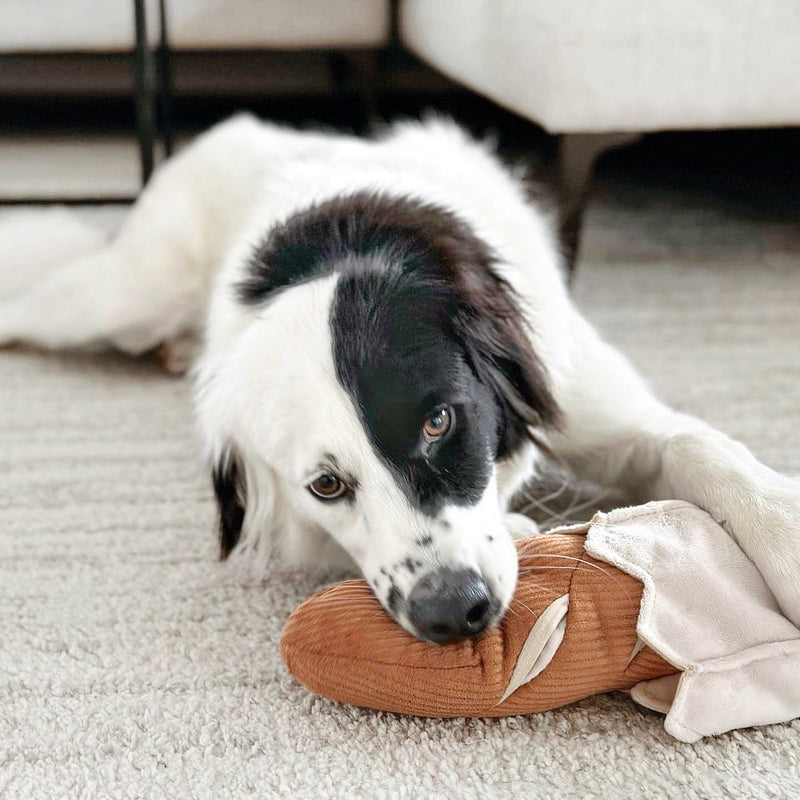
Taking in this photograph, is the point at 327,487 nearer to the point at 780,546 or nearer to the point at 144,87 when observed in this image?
the point at 780,546

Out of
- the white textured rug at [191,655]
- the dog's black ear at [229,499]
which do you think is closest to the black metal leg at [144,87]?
the white textured rug at [191,655]

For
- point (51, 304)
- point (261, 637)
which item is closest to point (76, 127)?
point (51, 304)

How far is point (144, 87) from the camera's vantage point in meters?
2.54

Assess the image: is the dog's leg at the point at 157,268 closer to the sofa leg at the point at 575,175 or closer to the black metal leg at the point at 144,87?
the black metal leg at the point at 144,87

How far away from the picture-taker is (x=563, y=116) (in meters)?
2.03

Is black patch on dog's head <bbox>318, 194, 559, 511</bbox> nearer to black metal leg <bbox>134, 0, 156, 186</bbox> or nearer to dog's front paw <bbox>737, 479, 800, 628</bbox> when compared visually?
dog's front paw <bbox>737, 479, 800, 628</bbox>

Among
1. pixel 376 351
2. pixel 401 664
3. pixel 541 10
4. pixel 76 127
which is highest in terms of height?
pixel 541 10

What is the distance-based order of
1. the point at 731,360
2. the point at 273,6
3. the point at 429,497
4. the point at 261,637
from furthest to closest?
the point at 273,6, the point at 731,360, the point at 261,637, the point at 429,497

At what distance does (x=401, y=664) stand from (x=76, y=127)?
364 cm

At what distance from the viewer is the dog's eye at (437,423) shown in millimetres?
1100

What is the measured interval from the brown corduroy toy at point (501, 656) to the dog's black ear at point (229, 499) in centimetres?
35

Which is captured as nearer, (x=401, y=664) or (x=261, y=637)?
(x=401, y=664)

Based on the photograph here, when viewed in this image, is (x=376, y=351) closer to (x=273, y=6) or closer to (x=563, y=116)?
(x=563, y=116)

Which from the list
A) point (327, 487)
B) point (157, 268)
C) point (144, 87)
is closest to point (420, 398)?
point (327, 487)
